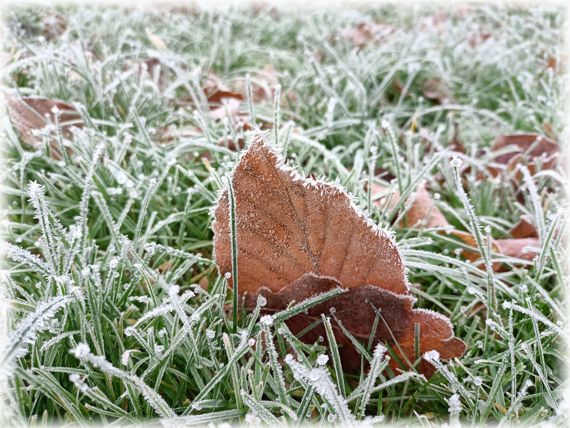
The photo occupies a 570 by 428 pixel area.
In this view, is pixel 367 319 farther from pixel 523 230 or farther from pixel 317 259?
pixel 523 230

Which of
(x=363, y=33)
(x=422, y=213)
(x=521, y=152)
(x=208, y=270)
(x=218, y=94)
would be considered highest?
(x=363, y=33)

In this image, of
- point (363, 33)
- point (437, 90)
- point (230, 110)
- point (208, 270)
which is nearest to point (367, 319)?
point (208, 270)

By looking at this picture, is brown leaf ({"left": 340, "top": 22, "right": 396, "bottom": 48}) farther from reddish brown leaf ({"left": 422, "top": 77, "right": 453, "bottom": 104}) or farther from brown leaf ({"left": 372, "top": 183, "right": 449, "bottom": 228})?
brown leaf ({"left": 372, "top": 183, "right": 449, "bottom": 228})

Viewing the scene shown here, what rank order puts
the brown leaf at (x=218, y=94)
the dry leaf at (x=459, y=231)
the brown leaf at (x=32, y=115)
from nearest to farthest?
the dry leaf at (x=459, y=231) < the brown leaf at (x=32, y=115) < the brown leaf at (x=218, y=94)

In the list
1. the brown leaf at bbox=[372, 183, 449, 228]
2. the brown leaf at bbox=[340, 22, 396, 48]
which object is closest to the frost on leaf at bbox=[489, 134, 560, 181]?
the brown leaf at bbox=[372, 183, 449, 228]

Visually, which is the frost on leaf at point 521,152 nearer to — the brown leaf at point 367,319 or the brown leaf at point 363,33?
the brown leaf at point 367,319

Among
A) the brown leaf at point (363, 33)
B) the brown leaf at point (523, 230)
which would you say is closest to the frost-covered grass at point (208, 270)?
the brown leaf at point (523, 230)
